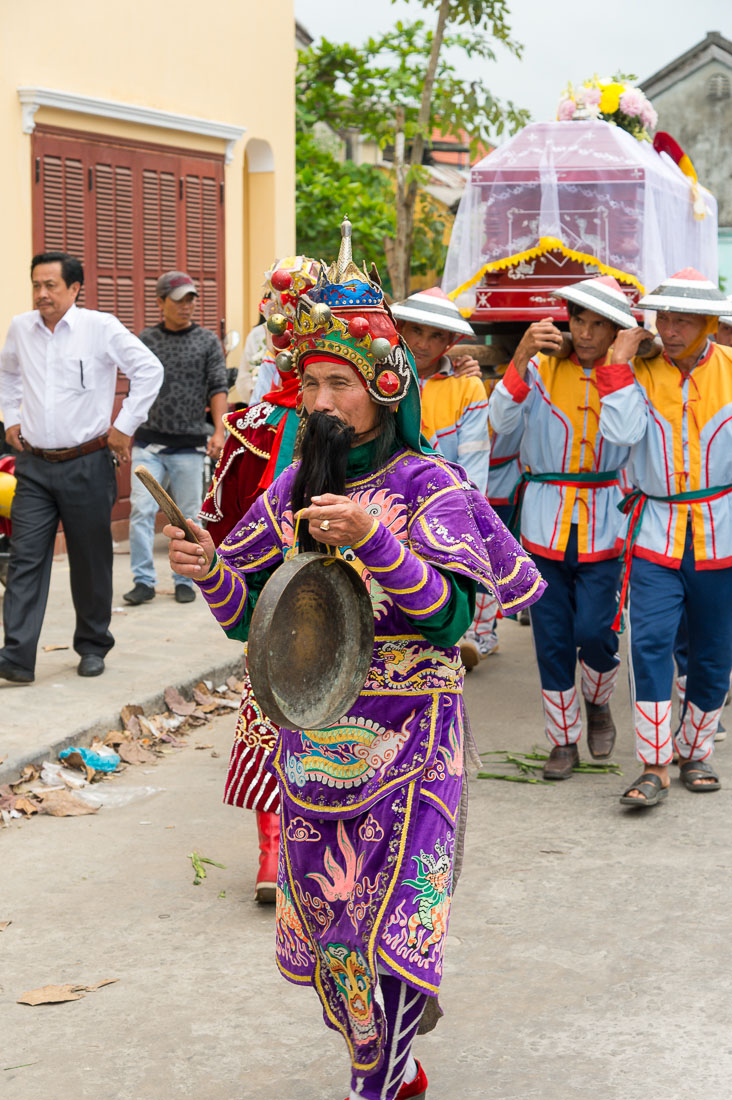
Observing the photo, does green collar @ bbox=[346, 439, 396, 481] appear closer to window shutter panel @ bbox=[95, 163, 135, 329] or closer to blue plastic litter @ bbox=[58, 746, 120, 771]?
blue plastic litter @ bbox=[58, 746, 120, 771]

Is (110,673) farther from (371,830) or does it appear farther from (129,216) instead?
(129,216)

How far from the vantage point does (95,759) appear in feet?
21.6

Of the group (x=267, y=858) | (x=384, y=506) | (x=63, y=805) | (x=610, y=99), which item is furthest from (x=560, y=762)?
(x=610, y=99)

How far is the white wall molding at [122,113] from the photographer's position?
10.6m

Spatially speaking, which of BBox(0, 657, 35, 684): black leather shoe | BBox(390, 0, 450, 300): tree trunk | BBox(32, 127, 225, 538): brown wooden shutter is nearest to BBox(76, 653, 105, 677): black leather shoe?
BBox(0, 657, 35, 684): black leather shoe

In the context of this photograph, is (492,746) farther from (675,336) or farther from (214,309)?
(214,309)

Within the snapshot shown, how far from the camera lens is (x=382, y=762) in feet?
10.7

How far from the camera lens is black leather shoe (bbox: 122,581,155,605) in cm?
963

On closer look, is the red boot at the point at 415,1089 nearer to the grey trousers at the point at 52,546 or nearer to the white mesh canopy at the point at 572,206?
the grey trousers at the point at 52,546

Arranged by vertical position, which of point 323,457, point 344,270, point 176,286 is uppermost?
point 176,286

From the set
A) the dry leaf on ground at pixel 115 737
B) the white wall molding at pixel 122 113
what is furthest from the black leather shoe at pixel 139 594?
the white wall molding at pixel 122 113

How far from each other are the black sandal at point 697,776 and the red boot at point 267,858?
6.81 feet

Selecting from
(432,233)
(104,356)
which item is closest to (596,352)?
(104,356)

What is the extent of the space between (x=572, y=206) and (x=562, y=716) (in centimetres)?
378
